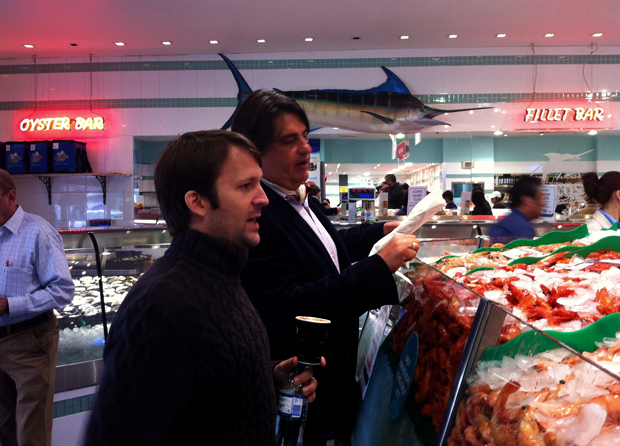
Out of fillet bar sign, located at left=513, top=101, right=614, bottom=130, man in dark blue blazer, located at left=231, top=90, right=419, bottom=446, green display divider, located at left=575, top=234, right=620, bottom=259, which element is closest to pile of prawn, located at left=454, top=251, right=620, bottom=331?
green display divider, located at left=575, top=234, right=620, bottom=259

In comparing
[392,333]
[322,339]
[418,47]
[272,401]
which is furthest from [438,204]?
[418,47]

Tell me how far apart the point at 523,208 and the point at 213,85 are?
591 centimetres

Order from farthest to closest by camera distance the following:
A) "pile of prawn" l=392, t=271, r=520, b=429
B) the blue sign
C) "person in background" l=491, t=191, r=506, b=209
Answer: "person in background" l=491, t=191, r=506, b=209 < the blue sign < "pile of prawn" l=392, t=271, r=520, b=429

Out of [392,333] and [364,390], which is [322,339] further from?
[364,390]

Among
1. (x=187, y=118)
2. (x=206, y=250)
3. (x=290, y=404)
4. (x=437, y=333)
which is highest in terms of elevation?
(x=187, y=118)

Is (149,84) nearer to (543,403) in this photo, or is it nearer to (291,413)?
(291,413)

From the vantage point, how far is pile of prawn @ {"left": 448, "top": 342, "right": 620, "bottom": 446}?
616 millimetres

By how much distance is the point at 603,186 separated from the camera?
3.48 m

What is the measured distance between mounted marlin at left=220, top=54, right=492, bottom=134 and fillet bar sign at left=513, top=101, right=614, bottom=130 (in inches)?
34.4

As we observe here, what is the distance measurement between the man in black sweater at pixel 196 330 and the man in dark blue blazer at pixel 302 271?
29 centimetres

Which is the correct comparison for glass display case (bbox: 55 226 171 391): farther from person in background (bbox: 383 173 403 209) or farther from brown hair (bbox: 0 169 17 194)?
person in background (bbox: 383 173 403 209)

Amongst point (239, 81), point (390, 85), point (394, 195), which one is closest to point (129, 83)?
point (239, 81)

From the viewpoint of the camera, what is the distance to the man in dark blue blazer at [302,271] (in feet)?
4.08

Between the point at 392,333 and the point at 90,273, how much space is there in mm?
2164
